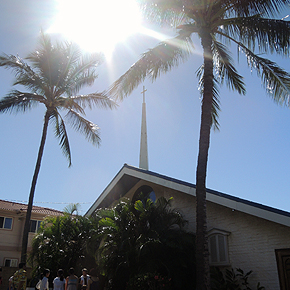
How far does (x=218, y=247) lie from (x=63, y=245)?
6591 mm

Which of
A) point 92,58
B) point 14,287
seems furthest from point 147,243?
point 92,58

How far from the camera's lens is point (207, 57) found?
33.7 feet

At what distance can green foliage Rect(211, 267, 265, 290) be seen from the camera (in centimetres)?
972

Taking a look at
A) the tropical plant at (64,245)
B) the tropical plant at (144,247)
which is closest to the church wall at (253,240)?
the tropical plant at (144,247)

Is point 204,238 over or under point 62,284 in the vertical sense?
over

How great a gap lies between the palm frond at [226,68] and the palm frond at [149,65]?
4.09 feet

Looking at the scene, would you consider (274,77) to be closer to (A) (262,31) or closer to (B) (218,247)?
(A) (262,31)

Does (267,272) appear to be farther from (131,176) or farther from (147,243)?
(131,176)

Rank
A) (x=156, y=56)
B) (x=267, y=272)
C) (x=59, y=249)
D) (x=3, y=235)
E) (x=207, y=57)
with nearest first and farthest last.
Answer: (x=267, y=272), (x=207, y=57), (x=156, y=56), (x=59, y=249), (x=3, y=235)

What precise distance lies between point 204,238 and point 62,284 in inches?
200

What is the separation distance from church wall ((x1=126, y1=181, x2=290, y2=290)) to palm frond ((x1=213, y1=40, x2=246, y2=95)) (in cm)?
436

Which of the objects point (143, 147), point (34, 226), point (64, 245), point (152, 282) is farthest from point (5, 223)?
point (152, 282)

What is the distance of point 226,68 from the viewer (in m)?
11.9

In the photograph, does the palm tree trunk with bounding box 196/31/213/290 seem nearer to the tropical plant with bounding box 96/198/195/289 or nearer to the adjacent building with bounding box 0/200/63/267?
the tropical plant with bounding box 96/198/195/289
